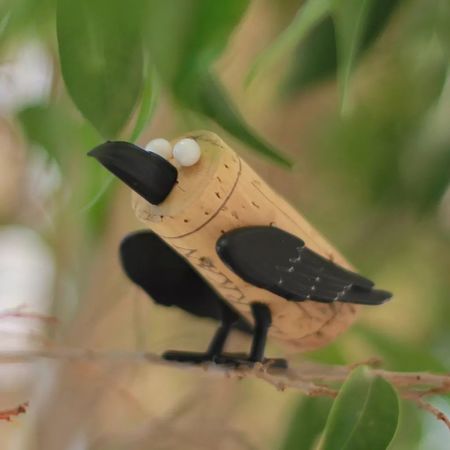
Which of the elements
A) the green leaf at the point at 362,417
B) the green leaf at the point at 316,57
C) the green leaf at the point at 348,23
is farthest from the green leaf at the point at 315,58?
the green leaf at the point at 362,417

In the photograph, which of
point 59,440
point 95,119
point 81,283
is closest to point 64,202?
point 81,283

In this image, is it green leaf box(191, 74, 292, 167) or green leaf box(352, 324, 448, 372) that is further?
green leaf box(352, 324, 448, 372)

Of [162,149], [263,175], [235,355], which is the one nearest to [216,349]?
[235,355]

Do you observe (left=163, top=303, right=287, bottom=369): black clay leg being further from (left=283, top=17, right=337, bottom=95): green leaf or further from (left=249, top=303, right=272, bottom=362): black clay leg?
(left=283, top=17, right=337, bottom=95): green leaf

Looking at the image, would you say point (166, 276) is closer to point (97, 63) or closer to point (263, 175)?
point (97, 63)

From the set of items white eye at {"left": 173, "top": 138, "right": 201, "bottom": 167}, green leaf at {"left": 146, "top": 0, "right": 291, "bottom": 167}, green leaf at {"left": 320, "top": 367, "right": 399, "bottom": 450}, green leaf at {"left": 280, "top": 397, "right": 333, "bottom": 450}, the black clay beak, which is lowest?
green leaf at {"left": 280, "top": 397, "right": 333, "bottom": 450}

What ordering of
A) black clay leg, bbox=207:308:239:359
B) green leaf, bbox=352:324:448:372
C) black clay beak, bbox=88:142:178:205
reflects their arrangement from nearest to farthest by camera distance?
black clay beak, bbox=88:142:178:205
black clay leg, bbox=207:308:239:359
green leaf, bbox=352:324:448:372

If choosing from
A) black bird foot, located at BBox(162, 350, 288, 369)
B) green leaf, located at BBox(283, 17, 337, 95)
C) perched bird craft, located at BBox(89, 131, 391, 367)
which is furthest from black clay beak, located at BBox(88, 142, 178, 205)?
green leaf, located at BBox(283, 17, 337, 95)
